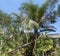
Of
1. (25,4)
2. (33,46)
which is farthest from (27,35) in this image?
(25,4)

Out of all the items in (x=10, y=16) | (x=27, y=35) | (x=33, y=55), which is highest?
(x=10, y=16)

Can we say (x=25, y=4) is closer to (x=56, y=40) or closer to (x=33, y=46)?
(x=33, y=46)

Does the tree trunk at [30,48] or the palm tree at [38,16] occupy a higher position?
the palm tree at [38,16]

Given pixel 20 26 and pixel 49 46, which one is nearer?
pixel 20 26

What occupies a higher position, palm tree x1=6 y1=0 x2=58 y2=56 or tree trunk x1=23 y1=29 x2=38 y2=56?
palm tree x1=6 y1=0 x2=58 y2=56

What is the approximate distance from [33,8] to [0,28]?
3.32 metres

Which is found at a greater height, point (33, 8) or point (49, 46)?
point (33, 8)

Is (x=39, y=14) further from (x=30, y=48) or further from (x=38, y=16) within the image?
(x=30, y=48)

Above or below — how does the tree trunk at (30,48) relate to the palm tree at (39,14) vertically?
below

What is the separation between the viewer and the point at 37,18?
68.2 feet

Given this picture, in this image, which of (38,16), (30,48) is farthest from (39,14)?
(30,48)

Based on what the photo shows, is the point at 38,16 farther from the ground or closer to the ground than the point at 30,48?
farther from the ground

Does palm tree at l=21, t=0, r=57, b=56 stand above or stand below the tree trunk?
above

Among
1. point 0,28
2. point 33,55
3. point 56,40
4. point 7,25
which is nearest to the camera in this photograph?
point 0,28
